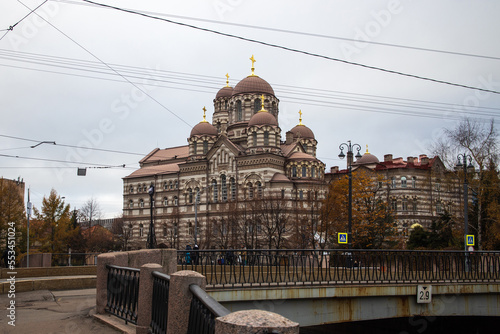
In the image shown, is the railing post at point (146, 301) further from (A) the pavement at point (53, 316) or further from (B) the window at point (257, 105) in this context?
(B) the window at point (257, 105)

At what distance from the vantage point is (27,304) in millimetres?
12297

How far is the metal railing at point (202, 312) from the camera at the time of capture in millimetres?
4113

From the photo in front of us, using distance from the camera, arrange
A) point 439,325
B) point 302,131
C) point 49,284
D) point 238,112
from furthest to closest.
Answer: point 302,131 → point 238,112 → point 439,325 → point 49,284

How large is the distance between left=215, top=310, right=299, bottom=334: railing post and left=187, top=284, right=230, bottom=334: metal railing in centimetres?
54

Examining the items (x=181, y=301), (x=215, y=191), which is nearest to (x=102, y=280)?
(x=181, y=301)

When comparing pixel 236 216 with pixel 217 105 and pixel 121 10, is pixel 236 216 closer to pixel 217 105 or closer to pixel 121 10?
pixel 217 105

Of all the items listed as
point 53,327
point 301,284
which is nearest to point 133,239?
point 301,284

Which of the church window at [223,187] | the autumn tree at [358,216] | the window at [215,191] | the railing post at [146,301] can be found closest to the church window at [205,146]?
the window at [215,191]

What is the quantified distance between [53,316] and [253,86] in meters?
54.5

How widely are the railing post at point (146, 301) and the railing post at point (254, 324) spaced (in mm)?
4360

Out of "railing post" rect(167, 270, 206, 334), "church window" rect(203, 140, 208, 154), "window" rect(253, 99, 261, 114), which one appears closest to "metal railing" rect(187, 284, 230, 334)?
"railing post" rect(167, 270, 206, 334)

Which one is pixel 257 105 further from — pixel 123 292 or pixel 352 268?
pixel 123 292

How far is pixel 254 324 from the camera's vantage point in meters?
3.11

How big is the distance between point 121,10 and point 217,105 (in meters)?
56.7
